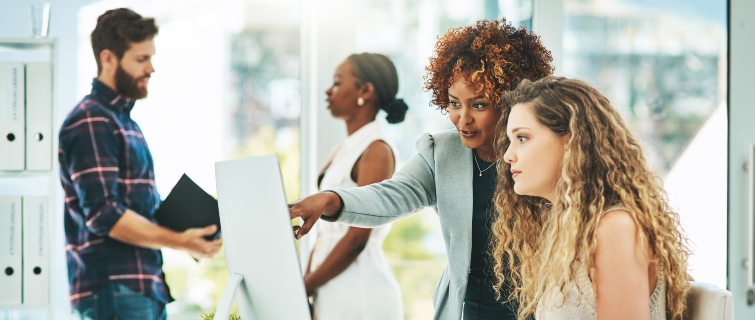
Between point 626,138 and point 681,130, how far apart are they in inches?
74.1

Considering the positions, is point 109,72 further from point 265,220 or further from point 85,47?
point 265,220

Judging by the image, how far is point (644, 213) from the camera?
925mm

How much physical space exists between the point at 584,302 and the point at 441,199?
0.50 meters

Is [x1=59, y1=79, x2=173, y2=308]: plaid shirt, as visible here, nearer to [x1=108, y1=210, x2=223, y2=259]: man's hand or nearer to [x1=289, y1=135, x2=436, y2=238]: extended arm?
[x1=108, y1=210, x2=223, y2=259]: man's hand

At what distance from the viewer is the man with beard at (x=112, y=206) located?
7.16 feet

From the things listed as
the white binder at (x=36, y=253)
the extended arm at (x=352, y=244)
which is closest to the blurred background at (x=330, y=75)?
the white binder at (x=36, y=253)

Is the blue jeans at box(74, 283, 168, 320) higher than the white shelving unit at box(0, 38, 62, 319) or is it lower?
lower

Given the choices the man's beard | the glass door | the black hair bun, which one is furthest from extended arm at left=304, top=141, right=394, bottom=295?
the glass door

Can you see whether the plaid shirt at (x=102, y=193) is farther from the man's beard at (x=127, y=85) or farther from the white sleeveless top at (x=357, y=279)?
the white sleeveless top at (x=357, y=279)

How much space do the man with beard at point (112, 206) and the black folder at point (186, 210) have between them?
34 mm

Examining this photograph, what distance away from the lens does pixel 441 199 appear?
1380 millimetres

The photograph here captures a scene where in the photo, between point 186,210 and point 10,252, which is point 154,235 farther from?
point 10,252

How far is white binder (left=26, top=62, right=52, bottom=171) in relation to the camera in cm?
212

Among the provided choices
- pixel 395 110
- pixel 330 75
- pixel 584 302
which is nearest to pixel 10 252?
pixel 330 75
